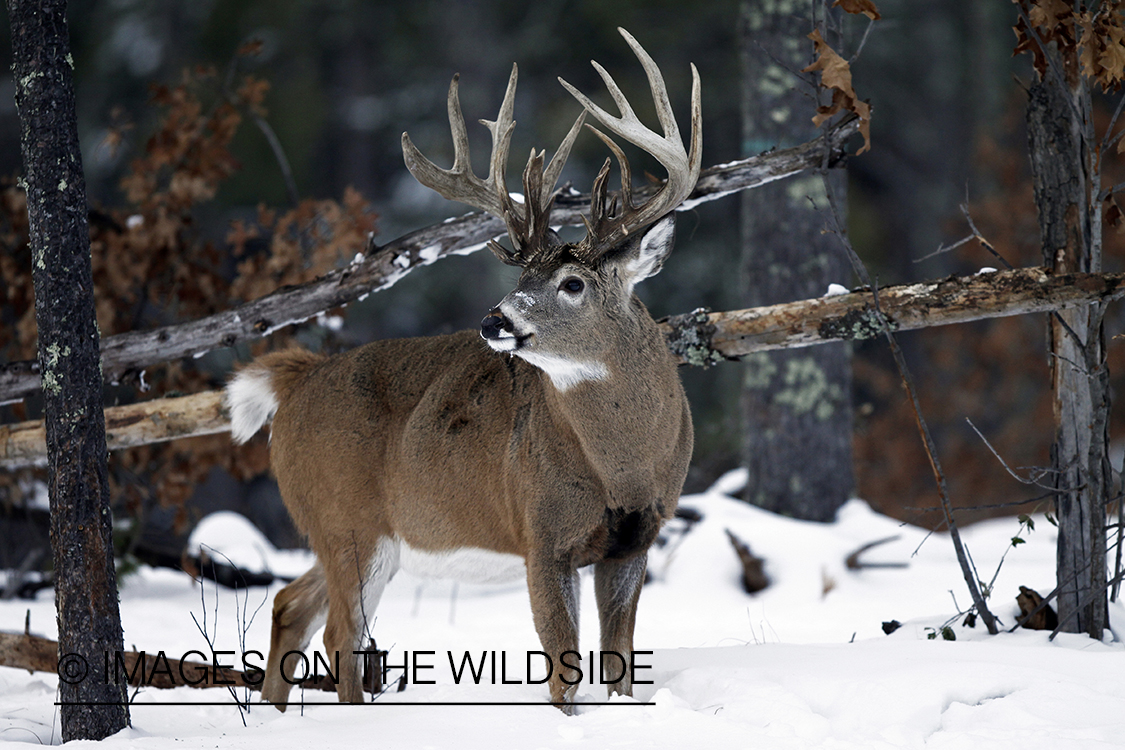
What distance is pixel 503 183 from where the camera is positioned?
4461 mm

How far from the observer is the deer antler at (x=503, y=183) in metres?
4.39

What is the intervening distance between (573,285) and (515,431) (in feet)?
2.11

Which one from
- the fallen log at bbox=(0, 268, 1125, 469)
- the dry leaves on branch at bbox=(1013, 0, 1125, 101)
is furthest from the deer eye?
the dry leaves on branch at bbox=(1013, 0, 1125, 101)

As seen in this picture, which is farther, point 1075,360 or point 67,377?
point 1075,360

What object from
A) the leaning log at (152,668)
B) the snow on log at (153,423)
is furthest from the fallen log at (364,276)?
the leaning log at (152,668)

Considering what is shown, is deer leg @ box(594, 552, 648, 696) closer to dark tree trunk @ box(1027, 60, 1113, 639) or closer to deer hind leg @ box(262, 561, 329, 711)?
deer hind leg @ box(262, 561, 329, 711)

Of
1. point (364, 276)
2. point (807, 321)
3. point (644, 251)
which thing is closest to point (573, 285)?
point (644, 251)

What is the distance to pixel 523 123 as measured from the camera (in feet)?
58.1

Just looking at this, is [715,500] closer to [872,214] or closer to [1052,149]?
[1052,149]

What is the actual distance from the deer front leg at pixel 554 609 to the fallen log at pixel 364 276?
1.69 meters

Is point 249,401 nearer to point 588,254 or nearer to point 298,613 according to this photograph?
point 298,613

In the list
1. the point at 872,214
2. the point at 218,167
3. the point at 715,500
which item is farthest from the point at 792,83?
the point at 872,214

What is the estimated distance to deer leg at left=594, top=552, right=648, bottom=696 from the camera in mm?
4285

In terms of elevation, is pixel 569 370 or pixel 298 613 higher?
pixel 569 370
